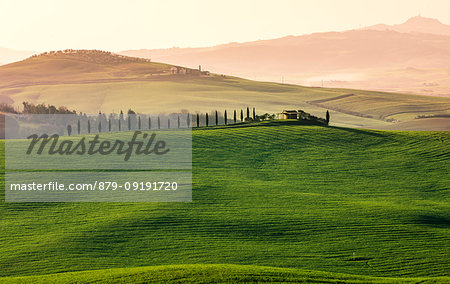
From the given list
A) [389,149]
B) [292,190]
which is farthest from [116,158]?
[389,149]

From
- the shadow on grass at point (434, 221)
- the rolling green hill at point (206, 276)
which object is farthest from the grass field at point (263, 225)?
the rolling green hill at point (206, 276)

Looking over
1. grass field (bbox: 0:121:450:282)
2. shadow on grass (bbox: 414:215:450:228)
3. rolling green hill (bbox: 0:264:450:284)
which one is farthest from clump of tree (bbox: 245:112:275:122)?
rolling green hill (bbox: 0:264:450:284)

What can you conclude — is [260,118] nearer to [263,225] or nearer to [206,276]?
[263,225]

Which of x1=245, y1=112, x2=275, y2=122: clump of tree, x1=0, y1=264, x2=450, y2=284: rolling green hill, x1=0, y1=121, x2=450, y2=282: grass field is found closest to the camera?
x1=0, y1=264, x2=450, y2=284: rolling green hill

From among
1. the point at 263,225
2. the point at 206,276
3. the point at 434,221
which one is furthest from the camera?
the point at 434,221

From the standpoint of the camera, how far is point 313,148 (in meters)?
71.3

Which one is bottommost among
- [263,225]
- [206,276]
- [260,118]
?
[263,225]

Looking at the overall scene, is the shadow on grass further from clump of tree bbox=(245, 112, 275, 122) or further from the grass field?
clump of tree bbox=(245, 112, 275, 122)

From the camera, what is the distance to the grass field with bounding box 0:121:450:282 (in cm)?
3155

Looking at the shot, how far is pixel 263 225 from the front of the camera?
3806cm

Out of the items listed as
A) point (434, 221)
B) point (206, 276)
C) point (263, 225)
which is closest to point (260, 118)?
point (434, 221)

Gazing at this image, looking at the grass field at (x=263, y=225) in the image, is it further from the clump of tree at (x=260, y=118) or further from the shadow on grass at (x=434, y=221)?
the clump of tree at (x=260, y=118)

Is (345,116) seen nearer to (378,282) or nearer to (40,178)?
(40,178)

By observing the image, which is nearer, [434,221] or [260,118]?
[434,221]
